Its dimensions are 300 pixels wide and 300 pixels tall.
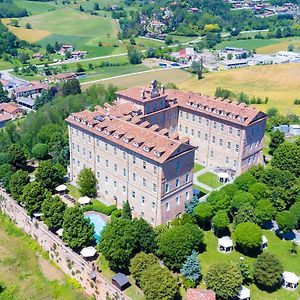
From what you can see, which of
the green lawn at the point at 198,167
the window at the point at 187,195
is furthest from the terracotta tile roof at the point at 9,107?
the window at the point at 187,195

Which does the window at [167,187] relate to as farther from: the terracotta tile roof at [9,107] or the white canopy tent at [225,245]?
the terracotta tile roof at [9,107]

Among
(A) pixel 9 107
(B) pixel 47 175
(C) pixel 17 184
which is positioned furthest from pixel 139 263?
(A) pixel 9 107

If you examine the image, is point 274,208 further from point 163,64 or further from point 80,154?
point 163,64

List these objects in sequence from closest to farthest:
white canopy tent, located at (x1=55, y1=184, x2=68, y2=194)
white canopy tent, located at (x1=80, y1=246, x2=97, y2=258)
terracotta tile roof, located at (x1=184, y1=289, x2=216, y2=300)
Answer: terracotta tile roof, located at (x1=184, y1=289, x2=216, y2=300) → white canopy tent, located at (x1=80, y1=246, x2=97, y2=258) → white canopy tent, located at (x1=55, y1=184, x2=68, y2=194)

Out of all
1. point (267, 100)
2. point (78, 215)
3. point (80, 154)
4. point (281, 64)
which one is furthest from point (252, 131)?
point (281, 64)

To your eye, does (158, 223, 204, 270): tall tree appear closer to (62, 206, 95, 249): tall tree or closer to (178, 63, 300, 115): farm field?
(62, 206, 95, 249): tall tree

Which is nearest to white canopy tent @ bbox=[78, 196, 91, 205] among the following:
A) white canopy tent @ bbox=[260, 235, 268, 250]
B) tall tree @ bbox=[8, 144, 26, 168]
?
tall tree @ bbox=[8, 144, 26, 168]

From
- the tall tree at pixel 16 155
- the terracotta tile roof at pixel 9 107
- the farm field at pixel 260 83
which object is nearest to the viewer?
the tall tree at pixel 16 155
